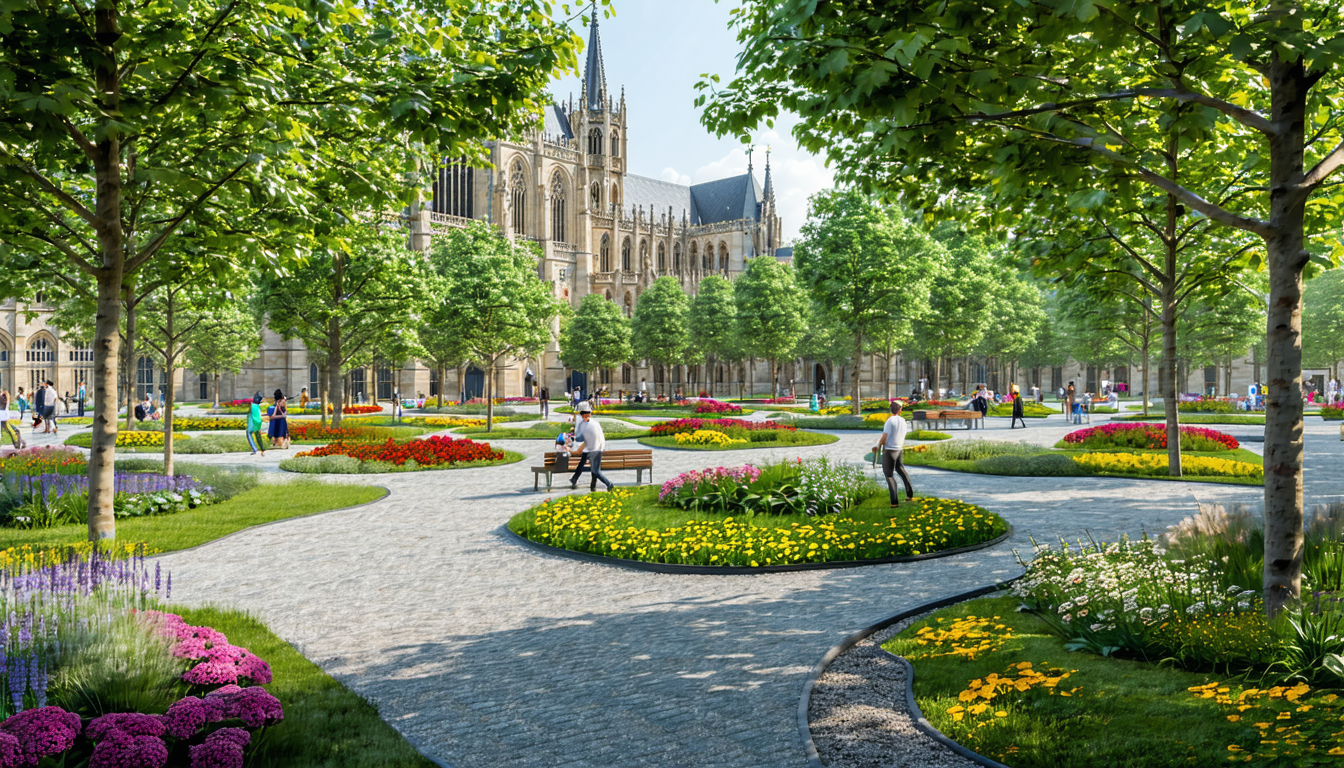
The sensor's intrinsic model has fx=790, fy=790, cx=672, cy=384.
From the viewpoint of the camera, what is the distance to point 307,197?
770 cm

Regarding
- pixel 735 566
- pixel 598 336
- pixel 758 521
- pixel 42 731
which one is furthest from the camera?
pixel 598 336

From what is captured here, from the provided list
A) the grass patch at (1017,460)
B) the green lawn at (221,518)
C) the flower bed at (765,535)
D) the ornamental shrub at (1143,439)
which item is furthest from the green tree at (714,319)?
the flower bed at (765,535)

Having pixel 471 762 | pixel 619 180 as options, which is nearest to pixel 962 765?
pixel 471 762

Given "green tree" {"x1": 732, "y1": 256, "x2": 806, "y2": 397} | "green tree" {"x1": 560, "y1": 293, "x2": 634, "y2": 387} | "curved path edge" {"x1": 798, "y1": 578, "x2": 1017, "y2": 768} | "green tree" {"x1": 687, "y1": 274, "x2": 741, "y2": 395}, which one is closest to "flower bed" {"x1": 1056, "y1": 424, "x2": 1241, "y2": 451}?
"curved path edge" {"x1": 798, "y1": 578, "x2": 1017, "y2": 768}

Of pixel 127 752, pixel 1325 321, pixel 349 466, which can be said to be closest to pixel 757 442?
pixel 349 466

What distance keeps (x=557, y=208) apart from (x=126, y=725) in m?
82.2

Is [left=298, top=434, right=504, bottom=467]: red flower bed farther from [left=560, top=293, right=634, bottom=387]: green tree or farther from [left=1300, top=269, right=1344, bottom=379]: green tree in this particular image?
[left=1300, top=269, right=1344, bottom=379]: green tree

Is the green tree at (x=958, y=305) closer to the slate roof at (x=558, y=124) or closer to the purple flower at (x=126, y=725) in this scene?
the purple flower at (x=126, y=725)

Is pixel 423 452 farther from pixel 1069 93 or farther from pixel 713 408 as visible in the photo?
pixel 713 408

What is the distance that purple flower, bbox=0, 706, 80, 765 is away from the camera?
3660mm

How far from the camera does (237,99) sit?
7.14 metres

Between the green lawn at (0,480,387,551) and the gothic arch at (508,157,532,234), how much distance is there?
Answer: 6548cm

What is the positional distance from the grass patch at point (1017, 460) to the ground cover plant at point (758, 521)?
5606mm

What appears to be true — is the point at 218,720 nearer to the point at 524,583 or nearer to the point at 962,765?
the point at 962,765
